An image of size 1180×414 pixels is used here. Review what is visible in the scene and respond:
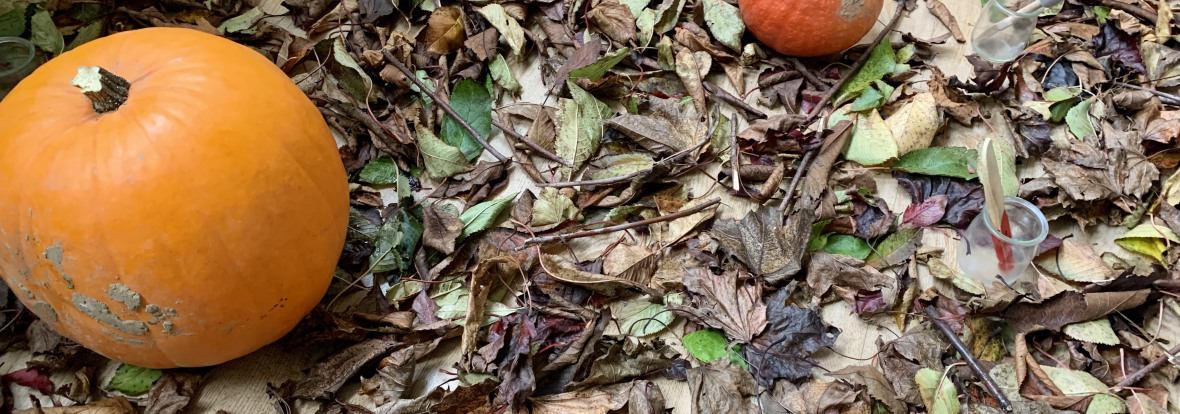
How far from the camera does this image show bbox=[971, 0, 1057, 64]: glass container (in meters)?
1.78

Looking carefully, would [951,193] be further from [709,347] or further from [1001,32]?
[709,347]

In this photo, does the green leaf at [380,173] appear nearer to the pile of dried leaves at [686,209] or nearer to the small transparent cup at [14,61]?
the pile of dried leaves at [686,209]

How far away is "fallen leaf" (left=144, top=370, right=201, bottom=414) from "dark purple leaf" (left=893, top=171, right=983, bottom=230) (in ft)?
4.87

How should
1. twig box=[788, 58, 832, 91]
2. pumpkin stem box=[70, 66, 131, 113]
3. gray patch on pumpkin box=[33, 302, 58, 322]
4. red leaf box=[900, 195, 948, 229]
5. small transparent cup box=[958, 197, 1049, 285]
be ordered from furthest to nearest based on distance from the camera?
twig box=[788, 58, 832, 91] → red leaf box=[900, 195, 948, 229] → small transparent cup box=[958, 197, 1049, 285] → gray patch on pumpkin box=[33, 302, 58, 322] → pumpkin stem box=[70, 66, 131, 113]

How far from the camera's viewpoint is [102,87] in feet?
3.51

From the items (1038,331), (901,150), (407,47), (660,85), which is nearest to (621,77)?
(660,85)

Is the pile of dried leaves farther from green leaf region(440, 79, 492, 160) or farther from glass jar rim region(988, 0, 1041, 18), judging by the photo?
glass jar rim region(988, 0, 1041, 18)

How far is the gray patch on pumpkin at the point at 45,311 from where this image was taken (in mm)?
1189

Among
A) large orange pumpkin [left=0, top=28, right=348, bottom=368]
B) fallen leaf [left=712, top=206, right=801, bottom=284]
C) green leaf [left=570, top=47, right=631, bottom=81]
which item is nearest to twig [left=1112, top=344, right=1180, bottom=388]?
fallen leaf [left=712, top=206, right=801, bottom=284]

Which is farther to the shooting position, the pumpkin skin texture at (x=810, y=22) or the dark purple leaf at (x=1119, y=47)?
the dark purple leaf at (x=1119, y=47)

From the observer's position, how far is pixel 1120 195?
5.06ft

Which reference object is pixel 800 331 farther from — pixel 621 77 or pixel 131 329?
pixel 131 329

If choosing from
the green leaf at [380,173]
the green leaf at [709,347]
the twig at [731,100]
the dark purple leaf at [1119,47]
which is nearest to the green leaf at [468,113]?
the green leaf at [380,173]

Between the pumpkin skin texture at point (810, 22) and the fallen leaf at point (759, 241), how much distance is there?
1.47ft
